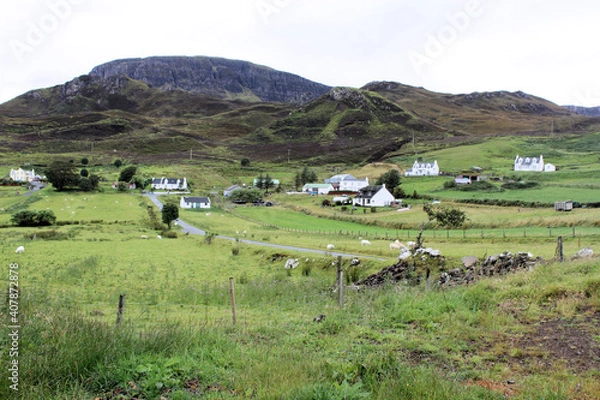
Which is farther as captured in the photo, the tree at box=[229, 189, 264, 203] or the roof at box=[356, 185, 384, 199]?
the tree at box=[229, 189, 264, 203]

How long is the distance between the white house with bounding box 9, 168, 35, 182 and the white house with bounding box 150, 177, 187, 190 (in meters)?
39.9

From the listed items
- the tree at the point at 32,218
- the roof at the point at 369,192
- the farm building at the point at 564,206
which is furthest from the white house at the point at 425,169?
the tree at the point at 32,218

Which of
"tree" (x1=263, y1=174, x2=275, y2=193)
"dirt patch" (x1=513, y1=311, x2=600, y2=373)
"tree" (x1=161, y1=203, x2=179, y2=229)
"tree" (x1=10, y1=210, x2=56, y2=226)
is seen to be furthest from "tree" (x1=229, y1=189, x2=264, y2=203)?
"dirt patch" (x1=513, y1=311, x2=600, y2=373)

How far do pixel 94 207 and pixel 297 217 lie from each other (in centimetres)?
3915

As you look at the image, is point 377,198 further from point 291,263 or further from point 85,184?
point 85,184

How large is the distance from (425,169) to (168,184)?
77.4 m

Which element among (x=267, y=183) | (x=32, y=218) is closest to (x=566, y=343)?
(x=32, y=218)

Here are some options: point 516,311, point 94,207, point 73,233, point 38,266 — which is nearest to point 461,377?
point 516,311

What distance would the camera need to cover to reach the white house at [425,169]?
120438 mm

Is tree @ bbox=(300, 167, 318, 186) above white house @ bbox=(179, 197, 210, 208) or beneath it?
above

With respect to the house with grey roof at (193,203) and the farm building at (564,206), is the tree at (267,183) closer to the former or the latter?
the house with grey roof at (193,203)

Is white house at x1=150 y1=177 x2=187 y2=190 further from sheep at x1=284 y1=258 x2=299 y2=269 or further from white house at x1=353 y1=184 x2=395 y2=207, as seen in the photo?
sheep at x1=284 y1=258 x2=299 y2=269

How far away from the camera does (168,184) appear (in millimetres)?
109062

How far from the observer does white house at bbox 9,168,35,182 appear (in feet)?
369
